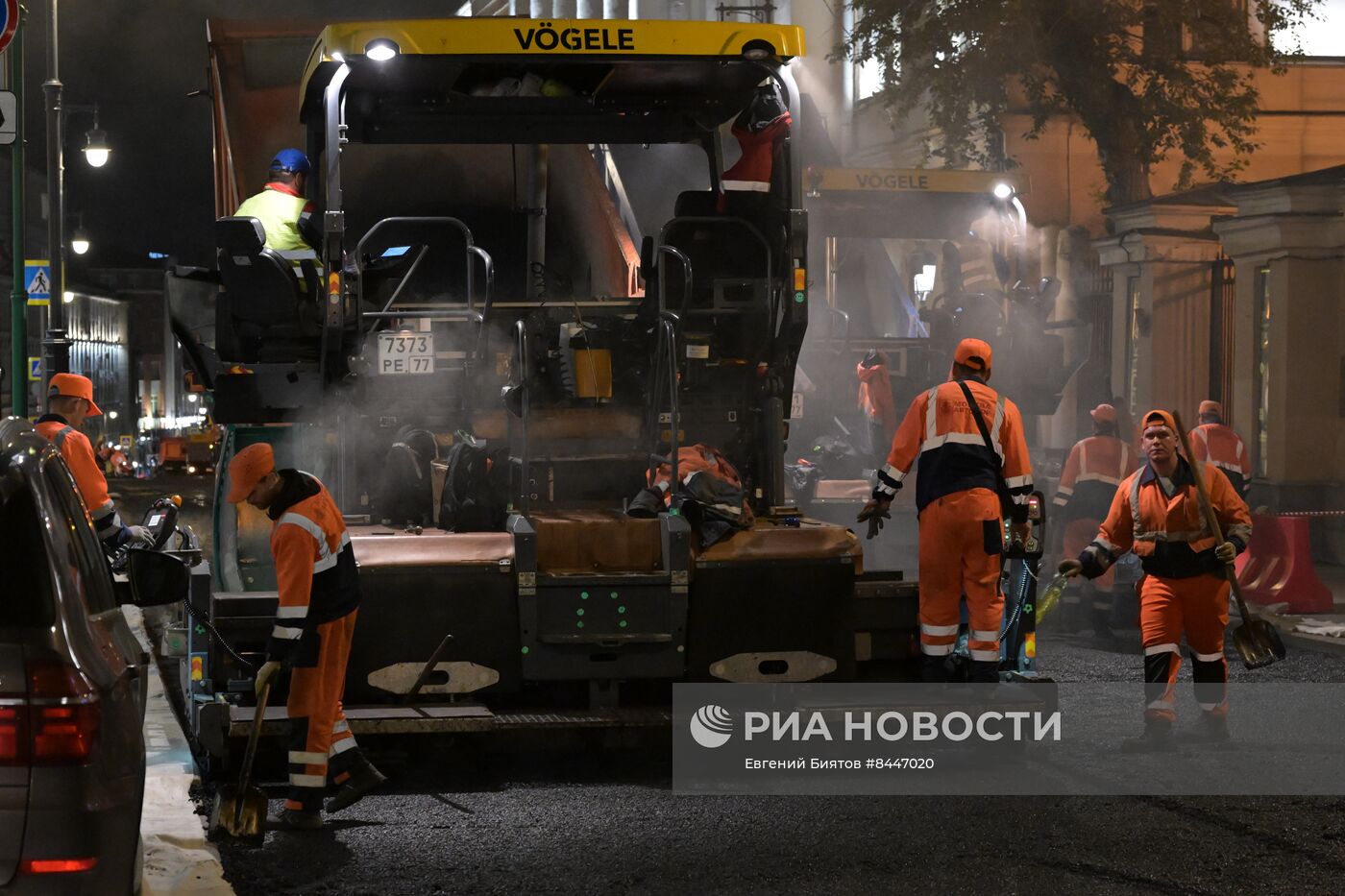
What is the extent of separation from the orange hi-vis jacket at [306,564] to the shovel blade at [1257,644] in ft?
13.8

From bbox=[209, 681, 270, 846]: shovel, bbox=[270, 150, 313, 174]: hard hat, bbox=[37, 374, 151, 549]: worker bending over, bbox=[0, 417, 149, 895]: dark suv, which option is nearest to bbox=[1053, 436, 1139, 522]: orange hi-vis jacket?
bbox=[270, 150, 313, 174]: hard hat

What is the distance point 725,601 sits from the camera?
7.81 metres

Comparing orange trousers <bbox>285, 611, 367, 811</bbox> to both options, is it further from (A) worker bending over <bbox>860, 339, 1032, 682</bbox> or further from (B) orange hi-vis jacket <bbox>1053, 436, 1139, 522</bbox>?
(B) orange hi-vis jacket <bbox>1053, 436, 1139, 522</bbox>

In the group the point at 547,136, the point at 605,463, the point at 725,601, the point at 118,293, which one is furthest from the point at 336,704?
the point at 118,293

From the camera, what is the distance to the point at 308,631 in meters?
6.78

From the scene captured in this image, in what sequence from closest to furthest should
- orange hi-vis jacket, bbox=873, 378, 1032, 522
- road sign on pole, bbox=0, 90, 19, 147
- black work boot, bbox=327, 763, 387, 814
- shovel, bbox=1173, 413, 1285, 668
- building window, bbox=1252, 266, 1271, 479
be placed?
black work boot, bbox=327, 763, 387, 814, orange hi-vis jacket, bbox=873, 378, 1032, 522, shovel, bbox=1173, 413, 1285, 668, road sign on pole, bbox=0, 90, 19, 147, building window, bbox=1252, 266, 1271, 479

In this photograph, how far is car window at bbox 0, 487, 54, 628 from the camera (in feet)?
11.6

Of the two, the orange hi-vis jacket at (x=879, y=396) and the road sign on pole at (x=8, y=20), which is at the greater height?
the road sign on pole at (x=8, y=20)

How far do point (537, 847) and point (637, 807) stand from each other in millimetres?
741

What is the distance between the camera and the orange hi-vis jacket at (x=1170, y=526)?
8.53 m

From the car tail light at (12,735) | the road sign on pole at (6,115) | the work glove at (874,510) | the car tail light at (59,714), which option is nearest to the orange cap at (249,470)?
the work glove at (874,510)

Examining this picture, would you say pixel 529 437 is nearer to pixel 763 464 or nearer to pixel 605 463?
pixel 605 463

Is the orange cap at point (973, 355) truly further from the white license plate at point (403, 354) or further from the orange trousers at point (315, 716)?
the orange trousers at point (315, 716)

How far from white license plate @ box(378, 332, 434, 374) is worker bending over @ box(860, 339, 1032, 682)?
2152mm
